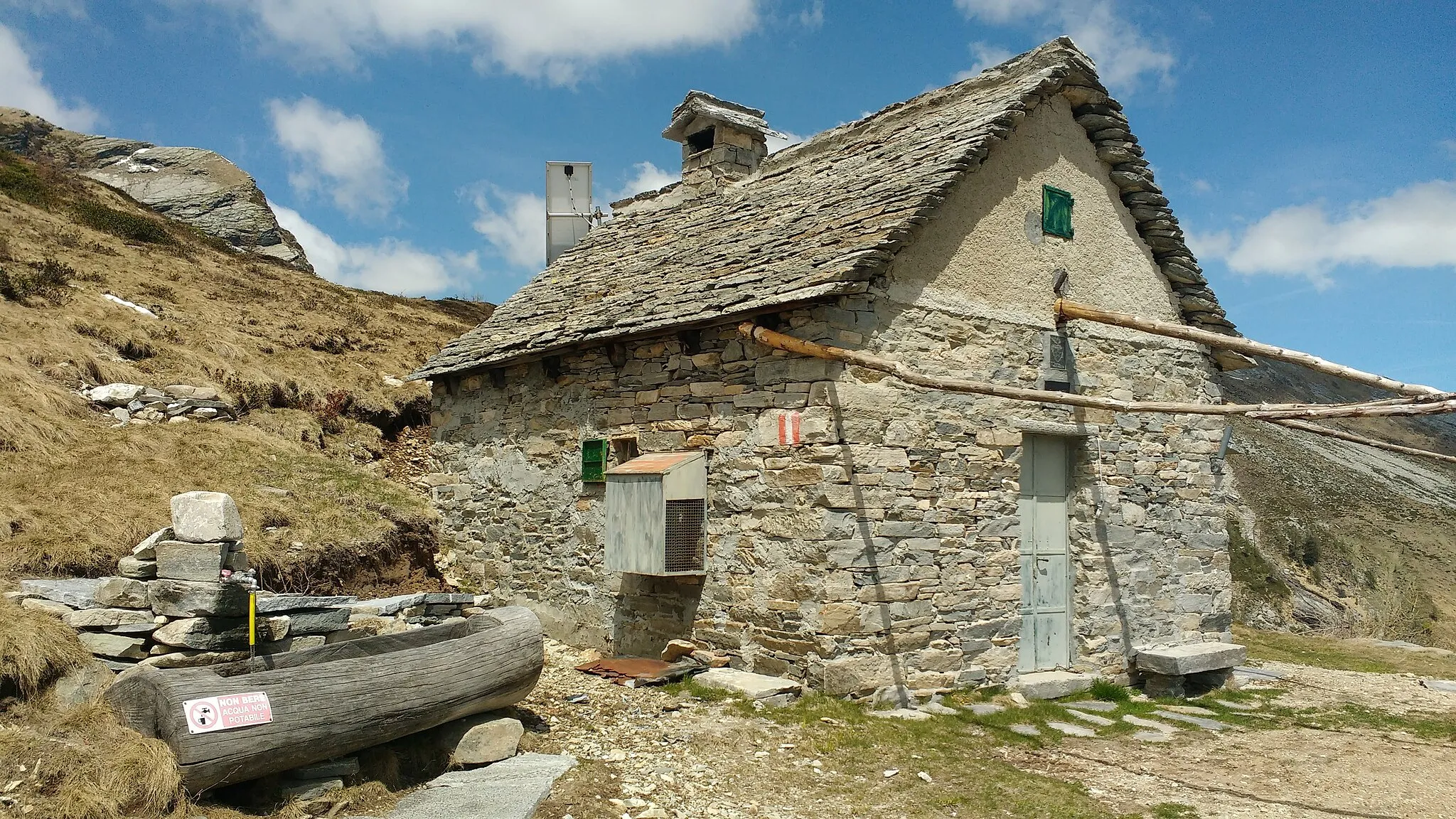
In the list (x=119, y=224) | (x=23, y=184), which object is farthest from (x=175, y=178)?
(x=119, y=224)

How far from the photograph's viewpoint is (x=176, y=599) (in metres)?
5.62

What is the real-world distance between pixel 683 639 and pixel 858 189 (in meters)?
4.66

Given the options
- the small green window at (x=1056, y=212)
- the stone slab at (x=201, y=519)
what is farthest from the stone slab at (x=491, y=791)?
the small green window at (x=1056, y=212)

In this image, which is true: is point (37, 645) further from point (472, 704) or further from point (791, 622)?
point (791, 622)

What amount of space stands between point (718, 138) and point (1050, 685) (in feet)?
26.2

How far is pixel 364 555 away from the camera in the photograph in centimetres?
957

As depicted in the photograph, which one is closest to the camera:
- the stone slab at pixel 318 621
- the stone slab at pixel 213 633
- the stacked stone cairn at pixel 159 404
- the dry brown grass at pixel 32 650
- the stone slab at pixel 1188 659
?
the dry brown grass at pixel 32 650

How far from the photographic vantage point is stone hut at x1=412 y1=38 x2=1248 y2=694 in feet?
25.3

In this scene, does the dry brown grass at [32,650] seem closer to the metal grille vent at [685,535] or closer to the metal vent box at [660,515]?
the metal vent box at [660,515]

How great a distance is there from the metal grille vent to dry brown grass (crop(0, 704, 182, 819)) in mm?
4416

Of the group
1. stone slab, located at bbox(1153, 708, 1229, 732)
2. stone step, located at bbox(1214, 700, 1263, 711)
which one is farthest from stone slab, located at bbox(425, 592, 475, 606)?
stone step, located at bbox(1214, 700, 1263, 711)

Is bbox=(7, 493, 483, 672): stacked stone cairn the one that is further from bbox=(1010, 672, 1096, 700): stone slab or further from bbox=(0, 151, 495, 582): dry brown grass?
bbox=(1010, 672, 1096, 700): stone slab

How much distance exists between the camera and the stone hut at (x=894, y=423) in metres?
7.72

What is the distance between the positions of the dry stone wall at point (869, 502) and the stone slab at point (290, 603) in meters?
3.31
